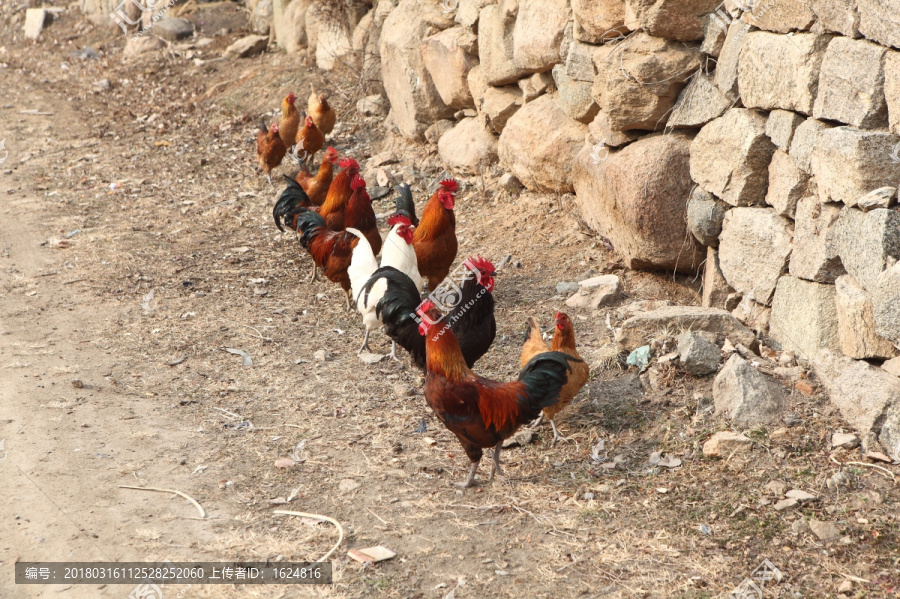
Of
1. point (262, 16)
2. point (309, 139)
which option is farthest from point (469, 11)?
point (262, 16)

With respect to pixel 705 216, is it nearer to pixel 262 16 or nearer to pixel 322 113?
pixel 322 113

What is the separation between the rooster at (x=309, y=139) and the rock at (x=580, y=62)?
12.2 feet

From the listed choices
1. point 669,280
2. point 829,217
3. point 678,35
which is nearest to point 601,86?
point 678,35

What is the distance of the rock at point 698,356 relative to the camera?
4965mm

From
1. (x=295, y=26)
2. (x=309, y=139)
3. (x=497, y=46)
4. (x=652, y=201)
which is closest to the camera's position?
(x=652, y=201)

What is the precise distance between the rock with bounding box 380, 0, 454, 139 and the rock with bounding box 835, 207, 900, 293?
598cm

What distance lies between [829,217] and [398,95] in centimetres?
648

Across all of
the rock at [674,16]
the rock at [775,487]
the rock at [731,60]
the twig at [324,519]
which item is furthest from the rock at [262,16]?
the rock at [775,487]

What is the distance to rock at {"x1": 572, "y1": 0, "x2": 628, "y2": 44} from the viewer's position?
6277 mm

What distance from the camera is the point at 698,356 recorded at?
496 centimetres

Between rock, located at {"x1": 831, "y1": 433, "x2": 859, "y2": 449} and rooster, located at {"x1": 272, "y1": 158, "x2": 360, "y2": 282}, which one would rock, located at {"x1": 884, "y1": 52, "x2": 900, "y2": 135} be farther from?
rooster, located at {"x1": 272, "y1": 158, "x2": 360, "y2": 282}

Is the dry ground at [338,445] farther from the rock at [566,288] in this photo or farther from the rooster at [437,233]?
the rooster at [437,233]

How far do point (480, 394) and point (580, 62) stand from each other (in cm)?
385

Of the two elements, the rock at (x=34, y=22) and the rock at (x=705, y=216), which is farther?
the rock at (x=34, y=22)
